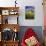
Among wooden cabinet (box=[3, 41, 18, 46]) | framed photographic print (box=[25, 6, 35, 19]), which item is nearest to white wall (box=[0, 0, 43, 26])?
framed photographic print (box=[25, 6, 35, 19])

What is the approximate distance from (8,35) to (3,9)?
835 mm

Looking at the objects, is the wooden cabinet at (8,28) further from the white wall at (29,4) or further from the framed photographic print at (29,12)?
the framed photographic print at (29,12)

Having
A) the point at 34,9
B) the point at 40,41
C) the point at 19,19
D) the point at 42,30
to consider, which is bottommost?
the point at 40,41

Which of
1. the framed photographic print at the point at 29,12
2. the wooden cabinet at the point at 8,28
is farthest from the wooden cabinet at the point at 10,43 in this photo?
the framed photographic print at the point at 29,12

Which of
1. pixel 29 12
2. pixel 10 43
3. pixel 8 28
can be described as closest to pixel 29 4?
pixel 29 12

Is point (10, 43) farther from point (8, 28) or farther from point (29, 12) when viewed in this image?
point (29, 12)

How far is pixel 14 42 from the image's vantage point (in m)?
4.81

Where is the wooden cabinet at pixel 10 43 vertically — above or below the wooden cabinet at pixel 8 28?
below

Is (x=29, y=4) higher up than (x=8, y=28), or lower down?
higher up

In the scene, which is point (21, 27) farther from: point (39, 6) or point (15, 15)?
point (39, 6)

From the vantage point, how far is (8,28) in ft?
16.1

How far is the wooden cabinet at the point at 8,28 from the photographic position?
4828 millimetres

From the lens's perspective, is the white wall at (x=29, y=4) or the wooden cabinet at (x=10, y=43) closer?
the wooden cabinet at (x=10, y=43)

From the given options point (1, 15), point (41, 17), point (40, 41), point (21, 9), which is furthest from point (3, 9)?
point (40, 41)
